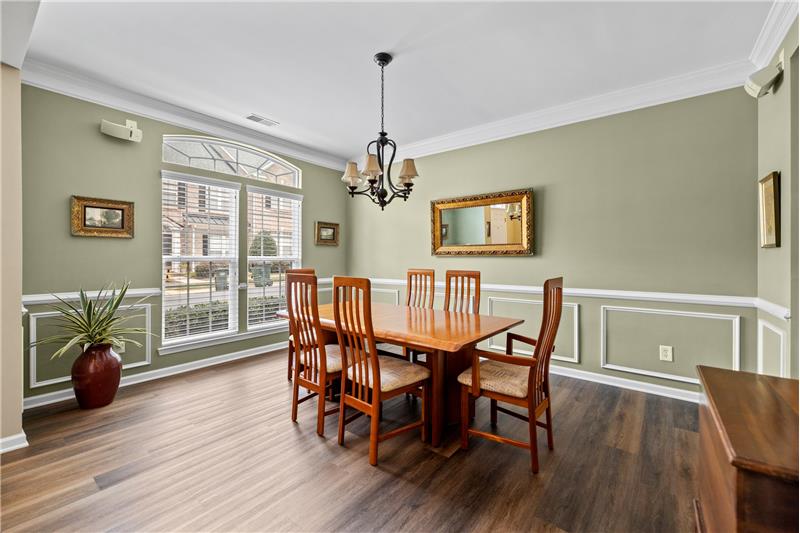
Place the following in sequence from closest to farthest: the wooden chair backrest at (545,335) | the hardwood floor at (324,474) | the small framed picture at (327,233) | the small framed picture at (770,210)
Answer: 1. the hardwood floor at (324,474)
2. the wooden chair backrest at (545,335)
3. the small framed picture at (770,210)
4. the small framed picture at (327,233)

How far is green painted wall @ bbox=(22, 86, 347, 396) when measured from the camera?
287 cm

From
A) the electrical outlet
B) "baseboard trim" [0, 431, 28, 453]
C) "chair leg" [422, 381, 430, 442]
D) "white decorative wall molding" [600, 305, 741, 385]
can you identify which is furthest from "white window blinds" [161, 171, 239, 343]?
the electrical outlet

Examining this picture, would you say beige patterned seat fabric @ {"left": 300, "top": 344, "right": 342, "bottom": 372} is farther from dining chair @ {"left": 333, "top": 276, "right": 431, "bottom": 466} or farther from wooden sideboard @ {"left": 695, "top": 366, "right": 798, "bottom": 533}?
wooden sideboard @ {"left": 695, "top": 366, "right": 798, "bottom": 533}

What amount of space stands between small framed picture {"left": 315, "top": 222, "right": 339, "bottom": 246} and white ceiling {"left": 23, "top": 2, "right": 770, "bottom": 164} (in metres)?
1.84

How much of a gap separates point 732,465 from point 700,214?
2.98 meters

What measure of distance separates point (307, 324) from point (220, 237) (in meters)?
2.25

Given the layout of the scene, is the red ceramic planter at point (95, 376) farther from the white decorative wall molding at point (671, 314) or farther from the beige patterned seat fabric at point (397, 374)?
the white decorative wall molding at point (671, 314)

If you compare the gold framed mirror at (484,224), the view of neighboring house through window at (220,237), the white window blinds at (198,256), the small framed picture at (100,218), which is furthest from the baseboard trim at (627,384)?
the small framed picture at (100,218)

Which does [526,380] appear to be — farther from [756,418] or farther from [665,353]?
[665,353]

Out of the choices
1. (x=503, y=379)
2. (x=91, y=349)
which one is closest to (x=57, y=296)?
(x=91, y=349)

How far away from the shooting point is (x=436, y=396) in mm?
2352

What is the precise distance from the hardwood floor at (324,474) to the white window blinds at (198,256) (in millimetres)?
1130

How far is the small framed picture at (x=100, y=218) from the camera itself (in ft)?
10.0

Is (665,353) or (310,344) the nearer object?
(310,344)
